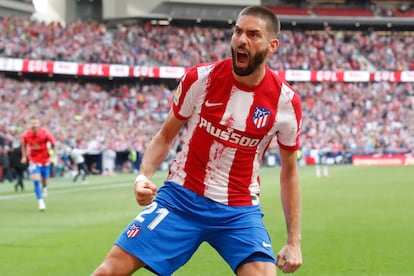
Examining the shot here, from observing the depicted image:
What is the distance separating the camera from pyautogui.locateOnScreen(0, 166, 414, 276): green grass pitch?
35.7 feet

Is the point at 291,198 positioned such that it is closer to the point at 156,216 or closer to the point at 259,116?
the point at 259,116

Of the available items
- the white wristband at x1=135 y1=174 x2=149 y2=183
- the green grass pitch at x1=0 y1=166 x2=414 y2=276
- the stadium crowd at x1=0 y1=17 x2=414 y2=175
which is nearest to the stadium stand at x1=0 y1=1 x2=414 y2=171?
the stadium crowd at x1=0 y1=17 x2=414 y2=175

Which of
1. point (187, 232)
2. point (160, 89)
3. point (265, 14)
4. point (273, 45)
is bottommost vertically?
point (160, 89)

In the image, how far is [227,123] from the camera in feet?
19.0

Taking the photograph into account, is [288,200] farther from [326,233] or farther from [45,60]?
[45,60]

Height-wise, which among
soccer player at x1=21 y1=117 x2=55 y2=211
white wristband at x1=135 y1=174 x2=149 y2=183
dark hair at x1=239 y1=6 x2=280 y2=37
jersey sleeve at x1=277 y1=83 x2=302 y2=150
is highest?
dark hair at x1=239 y1=6 x2=280 y2=37

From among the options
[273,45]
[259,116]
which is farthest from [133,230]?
[273,45]

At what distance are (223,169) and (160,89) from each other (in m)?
54.5

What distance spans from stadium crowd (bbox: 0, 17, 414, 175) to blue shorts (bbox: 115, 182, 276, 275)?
125ft

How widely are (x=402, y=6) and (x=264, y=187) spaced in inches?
1862

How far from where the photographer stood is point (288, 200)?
237 inches

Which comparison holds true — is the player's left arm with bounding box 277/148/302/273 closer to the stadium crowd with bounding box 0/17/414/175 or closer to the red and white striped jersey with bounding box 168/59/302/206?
the red and white striped jersey with bounding box 168/59/302/206

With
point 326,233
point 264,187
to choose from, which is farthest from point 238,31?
point 264,187

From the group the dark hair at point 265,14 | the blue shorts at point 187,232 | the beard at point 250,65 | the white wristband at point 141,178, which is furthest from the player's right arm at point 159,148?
the dark hair at point 265,14
